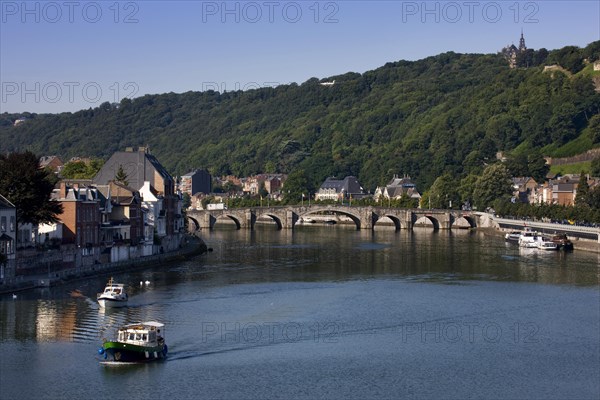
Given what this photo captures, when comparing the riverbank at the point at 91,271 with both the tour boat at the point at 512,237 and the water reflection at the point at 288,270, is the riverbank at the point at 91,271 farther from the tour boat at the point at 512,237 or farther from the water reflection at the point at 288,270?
the tour boat at the point at 512,237

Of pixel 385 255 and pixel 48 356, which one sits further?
pixel 385 255

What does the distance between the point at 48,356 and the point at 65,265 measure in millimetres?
21914

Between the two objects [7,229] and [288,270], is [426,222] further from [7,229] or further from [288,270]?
[7,229]

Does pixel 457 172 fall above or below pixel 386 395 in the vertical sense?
above

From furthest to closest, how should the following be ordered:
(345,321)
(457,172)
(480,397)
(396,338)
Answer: (457,172) < (345,321) < (396,338) < (480,397)

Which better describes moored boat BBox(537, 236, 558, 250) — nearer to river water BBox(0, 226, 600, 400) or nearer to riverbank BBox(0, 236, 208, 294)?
river water BBox(0, 226, 600, 400)

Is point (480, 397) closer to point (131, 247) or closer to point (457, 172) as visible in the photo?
point (131, 247)

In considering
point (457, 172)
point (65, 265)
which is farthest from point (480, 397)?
point (457, 172)

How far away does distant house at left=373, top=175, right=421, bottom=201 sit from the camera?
175m

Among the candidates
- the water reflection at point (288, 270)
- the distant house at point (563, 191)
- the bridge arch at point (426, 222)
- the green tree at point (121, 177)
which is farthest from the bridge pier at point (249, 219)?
the green tree at point (121, 177)

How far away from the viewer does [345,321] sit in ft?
183

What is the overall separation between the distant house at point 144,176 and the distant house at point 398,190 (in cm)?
7906

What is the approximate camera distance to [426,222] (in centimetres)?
14475

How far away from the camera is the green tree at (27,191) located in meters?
65.4
